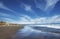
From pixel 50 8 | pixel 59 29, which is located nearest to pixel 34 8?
pixel 50 8

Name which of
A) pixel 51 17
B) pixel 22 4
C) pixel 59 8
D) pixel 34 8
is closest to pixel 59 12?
pixel 59 8

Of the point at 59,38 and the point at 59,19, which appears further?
the point at 59,19

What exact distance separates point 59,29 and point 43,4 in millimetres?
2614

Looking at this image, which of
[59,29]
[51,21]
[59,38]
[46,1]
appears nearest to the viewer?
[59,38]

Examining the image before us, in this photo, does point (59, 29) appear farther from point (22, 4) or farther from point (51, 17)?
point (22, 4)

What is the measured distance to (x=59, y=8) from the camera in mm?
5289

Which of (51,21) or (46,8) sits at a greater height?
(46,8)

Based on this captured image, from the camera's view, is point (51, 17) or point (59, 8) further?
point (51, 17)

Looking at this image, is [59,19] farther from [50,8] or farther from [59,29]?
[59,29]

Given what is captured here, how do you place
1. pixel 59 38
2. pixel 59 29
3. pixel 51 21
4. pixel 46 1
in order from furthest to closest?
1. pixel 59 29
2. pixel 51 21
3. pixel 46 1
4. pixel 59 38

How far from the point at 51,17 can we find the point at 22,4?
5.55 ft

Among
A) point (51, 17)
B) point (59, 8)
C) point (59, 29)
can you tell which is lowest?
point (59, 29)

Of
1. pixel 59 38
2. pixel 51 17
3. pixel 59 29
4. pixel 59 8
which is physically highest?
pixel 59 8

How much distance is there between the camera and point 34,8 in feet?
18.1
